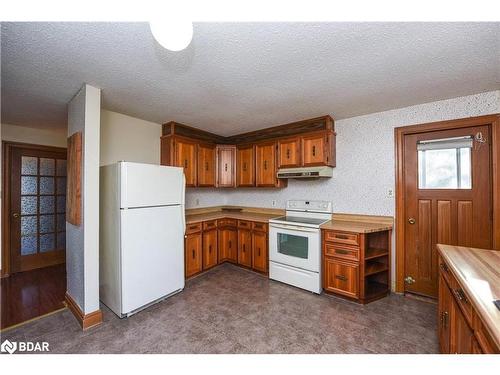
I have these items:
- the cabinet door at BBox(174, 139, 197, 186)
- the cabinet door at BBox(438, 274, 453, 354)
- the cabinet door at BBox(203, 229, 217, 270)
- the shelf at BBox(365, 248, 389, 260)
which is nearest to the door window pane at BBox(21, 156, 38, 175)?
the cabinet door at BBox(174, 139, 197, 186)

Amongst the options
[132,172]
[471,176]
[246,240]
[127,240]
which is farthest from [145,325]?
[471,176]

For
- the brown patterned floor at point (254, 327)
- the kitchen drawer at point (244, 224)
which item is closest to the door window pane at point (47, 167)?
the brown patterned floor at point (254, 327)

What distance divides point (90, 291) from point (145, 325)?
2.04 feet

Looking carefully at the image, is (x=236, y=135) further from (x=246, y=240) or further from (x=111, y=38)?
(x=111, y=38)

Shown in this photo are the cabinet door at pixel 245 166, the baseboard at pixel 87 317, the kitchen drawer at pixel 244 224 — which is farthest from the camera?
the cabinet door at pixel 245 166

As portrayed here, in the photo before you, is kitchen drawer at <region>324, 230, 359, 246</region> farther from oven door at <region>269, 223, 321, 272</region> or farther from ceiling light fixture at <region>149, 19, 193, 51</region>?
ceiling light fixture at <region>149, 19, 193, 51</region>

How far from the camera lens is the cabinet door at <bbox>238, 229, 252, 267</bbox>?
3441mm

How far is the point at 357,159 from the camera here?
301 centimetres

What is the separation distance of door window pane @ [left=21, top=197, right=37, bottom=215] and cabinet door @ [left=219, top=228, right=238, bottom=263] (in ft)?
10.3

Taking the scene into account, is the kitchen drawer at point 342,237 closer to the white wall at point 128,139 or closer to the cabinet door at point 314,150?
the cabinet door at point 314,150

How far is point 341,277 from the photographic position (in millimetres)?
2557

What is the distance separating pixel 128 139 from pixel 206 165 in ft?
4.03

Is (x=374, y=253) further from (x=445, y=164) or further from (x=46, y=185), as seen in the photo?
(x=46, y=185)

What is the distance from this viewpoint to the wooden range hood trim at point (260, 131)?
3080 mm
